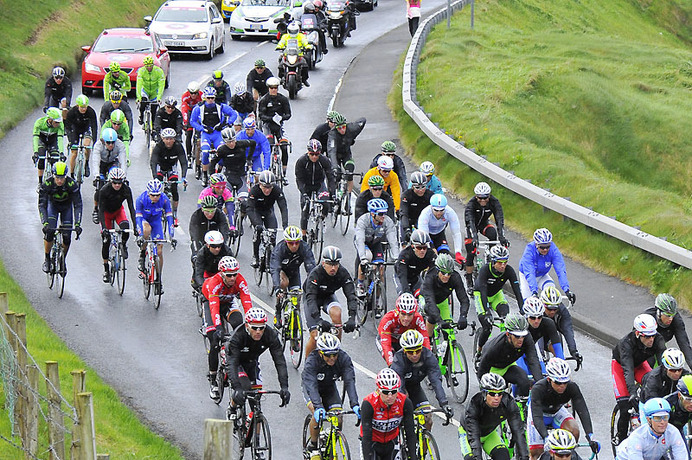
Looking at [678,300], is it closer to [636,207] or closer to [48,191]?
[636,207]

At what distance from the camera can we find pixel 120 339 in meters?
17.6

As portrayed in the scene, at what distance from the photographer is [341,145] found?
22469mm

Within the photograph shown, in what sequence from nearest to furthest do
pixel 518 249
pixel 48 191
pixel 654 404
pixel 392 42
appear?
pixel 654 404 → pixel 48 191 → pixel 518 249 → pixel 392 42

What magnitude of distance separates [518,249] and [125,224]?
6.74 meters

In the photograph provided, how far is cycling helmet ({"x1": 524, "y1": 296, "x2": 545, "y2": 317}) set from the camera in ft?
45.0

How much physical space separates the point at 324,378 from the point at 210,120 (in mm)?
12277

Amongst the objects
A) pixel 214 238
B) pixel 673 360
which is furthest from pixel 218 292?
pixel 673 360

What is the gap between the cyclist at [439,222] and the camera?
57.5 feet

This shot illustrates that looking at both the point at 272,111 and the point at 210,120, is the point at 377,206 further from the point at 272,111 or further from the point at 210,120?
the point at 272,111

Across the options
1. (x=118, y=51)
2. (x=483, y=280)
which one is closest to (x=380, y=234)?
(x=483, y=280)

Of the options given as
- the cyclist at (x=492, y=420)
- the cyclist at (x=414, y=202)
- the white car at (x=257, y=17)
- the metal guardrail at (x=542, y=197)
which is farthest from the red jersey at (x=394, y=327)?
the white car at (x=257, y=17)

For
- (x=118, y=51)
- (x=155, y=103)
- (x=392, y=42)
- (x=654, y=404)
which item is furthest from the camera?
(x=392, y=42)

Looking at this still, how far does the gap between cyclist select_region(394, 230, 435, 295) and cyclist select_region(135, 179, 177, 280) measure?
4.08m

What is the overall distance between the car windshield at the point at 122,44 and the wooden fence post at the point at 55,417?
2290 cm
